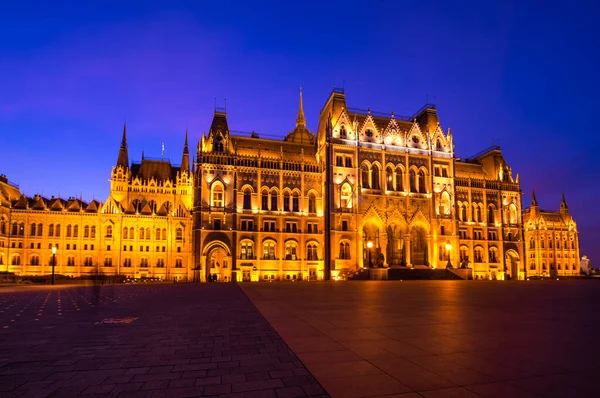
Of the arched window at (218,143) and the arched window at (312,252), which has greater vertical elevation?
the arched window at (218,143)

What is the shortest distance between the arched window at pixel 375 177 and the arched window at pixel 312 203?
10.2 m

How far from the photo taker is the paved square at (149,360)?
18.3 feet

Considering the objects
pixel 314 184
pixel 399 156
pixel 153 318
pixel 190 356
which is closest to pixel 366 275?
pixel 314 184

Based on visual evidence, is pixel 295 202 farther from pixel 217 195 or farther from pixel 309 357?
pixel 309 357

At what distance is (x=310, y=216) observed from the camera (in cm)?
6700

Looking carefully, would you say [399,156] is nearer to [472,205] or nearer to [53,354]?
[472,205]

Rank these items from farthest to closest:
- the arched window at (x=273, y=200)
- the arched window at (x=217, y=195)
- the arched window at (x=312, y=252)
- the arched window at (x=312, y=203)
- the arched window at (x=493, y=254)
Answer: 1. the arched window at (x=493, y=254)
2. the arched window at (x=312, y=203)
3. the arched window at (x=312, y=252)
4. the arched window at (x=273, y=200)
5. the arched window at (x=217, y=195)

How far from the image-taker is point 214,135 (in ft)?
215

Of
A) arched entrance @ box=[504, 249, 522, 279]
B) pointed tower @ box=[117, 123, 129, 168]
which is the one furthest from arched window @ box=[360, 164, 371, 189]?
pointed tower @ box=[117, 123, 129, 168]

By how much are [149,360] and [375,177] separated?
65124mm

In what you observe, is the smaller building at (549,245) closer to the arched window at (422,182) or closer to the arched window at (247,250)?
the arched window at (422,182)

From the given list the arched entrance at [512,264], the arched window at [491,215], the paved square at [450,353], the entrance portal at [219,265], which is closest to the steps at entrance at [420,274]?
the arched window at [491,215]

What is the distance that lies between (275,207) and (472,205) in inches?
1530

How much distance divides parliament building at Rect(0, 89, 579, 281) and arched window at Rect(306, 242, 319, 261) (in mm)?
180
